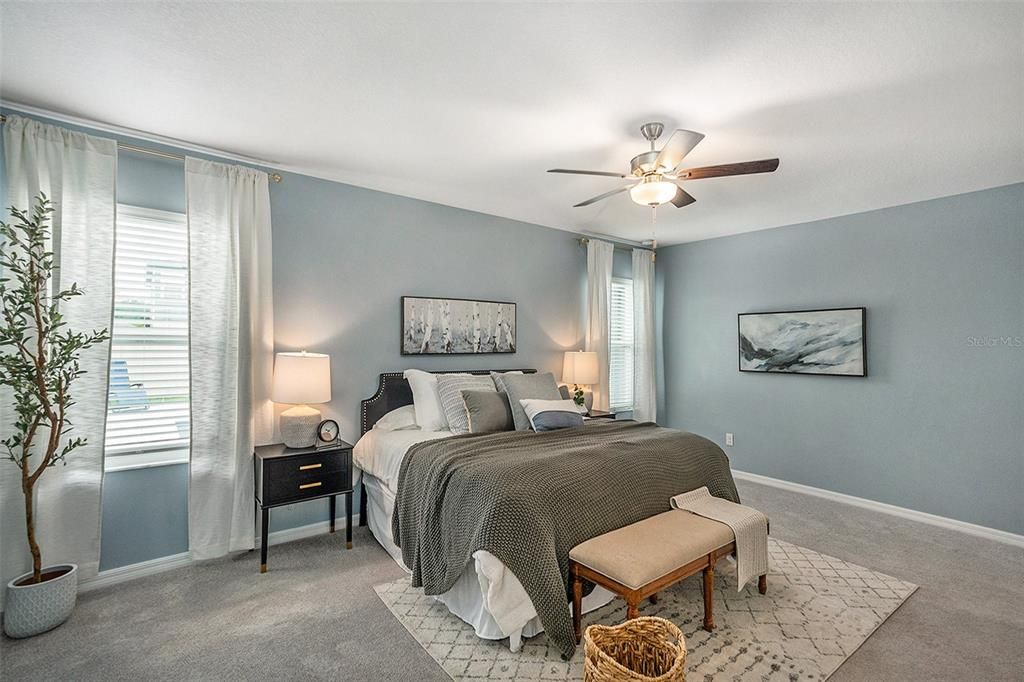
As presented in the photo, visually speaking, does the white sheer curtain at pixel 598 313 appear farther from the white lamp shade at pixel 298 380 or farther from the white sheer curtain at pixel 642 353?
the white lamp shade at pixel 298 380

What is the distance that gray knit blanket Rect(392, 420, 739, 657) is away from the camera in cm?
221

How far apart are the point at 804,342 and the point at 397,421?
394 cm

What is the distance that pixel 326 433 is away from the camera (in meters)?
3.34

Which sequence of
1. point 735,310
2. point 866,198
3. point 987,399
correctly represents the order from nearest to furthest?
point 987,399 < point 866,198 < point 735,310

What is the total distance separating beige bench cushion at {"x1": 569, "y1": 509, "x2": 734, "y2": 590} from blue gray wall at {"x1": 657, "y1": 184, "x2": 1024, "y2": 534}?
277 centimetres

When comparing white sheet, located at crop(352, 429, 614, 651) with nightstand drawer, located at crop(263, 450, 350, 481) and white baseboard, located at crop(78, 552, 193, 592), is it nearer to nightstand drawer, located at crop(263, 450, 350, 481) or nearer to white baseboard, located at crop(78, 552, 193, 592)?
nightstand drawer, located at crop(263, 450, 350, 481)

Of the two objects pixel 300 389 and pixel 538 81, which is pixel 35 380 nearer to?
pixel 300 389

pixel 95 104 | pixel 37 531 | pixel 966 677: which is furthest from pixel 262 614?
pixel 966 677

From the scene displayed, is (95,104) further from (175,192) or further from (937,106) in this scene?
(937,106)

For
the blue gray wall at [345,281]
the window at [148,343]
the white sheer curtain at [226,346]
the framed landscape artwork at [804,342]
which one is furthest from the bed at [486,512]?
the framed landscape artwork at [804,342]

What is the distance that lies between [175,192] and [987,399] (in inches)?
237

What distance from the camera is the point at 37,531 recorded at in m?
2.59

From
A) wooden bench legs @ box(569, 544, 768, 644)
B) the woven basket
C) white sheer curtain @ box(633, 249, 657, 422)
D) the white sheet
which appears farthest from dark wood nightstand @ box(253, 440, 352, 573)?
white sheer curtain @ box(633, 249, 657, 422)

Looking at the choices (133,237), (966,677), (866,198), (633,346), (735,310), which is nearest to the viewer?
(966,677)
